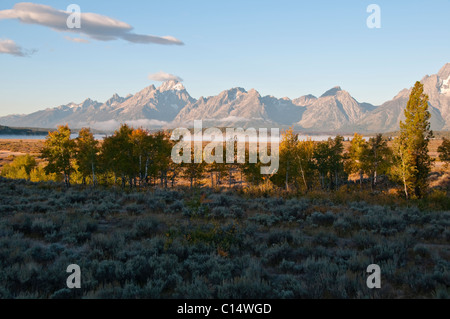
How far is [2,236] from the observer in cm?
952

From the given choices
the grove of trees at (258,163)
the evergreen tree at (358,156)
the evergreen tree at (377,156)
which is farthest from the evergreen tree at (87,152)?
the evergreen tree at (377,156)

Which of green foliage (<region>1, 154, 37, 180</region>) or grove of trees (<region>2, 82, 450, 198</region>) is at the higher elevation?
grove of trees (<region>2, 82, 450, 198</region>)

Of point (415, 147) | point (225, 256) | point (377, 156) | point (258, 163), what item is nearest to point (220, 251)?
point (225, 256)

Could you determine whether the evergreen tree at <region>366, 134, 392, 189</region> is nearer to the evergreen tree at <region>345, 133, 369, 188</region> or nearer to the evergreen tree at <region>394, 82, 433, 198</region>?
the evergreen tree at <region>345, 133, 369, 188</region>

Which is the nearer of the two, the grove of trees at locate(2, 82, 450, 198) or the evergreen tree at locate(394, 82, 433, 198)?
the evergreen tree at locate(394, 82, 433, 198)

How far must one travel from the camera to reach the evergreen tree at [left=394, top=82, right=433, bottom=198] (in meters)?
26.4

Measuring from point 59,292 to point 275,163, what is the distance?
167 ft

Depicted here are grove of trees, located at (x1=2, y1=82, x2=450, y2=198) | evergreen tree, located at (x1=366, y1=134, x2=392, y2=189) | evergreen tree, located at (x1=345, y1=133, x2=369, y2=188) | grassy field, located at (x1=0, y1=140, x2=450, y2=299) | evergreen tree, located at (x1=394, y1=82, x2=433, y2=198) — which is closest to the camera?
grassy field, located at (x1=0, y1=140, x2=450, y2=299)

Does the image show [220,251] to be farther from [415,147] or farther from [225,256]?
[415,147]

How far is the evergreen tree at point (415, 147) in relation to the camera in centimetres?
2639

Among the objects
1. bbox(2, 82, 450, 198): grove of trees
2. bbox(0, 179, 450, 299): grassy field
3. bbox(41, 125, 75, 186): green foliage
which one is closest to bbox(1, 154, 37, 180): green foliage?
bbox(2, 82, 450, 198): grove of trees

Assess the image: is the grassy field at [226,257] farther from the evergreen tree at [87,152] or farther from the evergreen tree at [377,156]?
the evergreen tree at [377,156]

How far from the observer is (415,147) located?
2705cm
